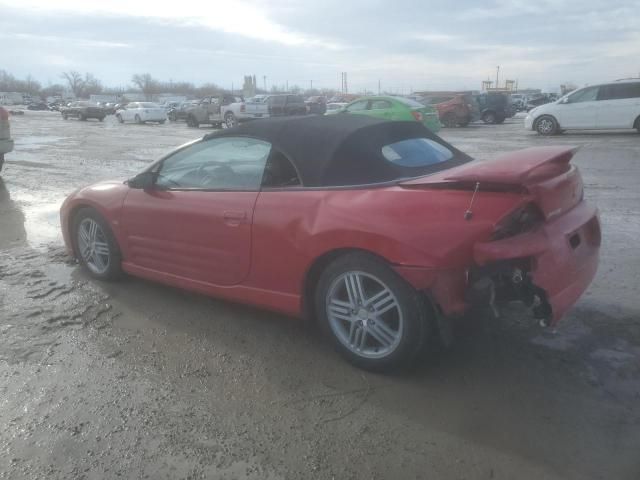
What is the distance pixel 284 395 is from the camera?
304cm

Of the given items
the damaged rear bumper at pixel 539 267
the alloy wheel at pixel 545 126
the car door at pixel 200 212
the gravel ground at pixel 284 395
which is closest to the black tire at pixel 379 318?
the gravel ground at pixel 284 395

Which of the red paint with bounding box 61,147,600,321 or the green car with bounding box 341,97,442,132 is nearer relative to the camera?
the red paint with bounding box 61,147,600,321

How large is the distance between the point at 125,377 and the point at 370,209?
5.66ft

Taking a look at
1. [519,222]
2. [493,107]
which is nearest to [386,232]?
[519,222]

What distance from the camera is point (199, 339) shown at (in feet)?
12.2

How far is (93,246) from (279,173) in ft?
7.01

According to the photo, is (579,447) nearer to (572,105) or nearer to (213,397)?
(213,397)

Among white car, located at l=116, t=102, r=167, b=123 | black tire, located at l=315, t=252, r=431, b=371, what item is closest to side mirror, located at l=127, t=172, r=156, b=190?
black tire, located at l=315, t=252, r=431, b=371

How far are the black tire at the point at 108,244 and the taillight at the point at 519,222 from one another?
3.13 meters

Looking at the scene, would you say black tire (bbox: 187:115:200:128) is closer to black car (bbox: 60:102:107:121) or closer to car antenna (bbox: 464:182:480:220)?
black car (bbox: 60:102:107:121)

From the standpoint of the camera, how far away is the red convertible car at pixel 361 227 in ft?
9.23

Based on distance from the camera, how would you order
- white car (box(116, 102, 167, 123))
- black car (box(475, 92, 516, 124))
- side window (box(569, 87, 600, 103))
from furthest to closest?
white car (box(116, 102, 167, 123))
black car (box(475, 92, 516, 124))
side window (box(569, 87, 600, 103))

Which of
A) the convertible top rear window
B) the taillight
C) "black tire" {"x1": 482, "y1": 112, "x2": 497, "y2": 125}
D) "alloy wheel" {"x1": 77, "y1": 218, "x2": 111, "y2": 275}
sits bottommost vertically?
"black tire" {"x1": 482, "y1": 112, "x2": 497, "y2": 125}

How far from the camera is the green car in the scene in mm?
17172
